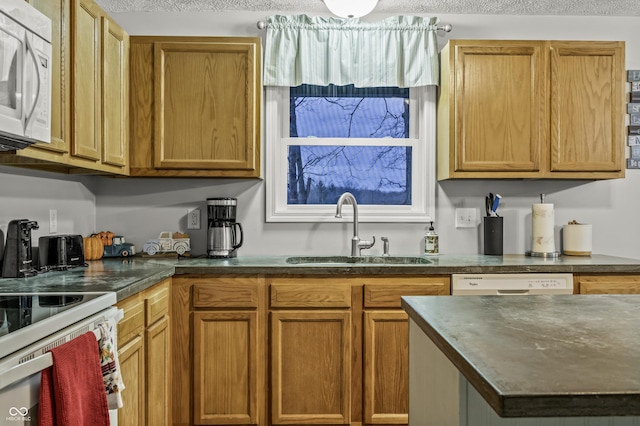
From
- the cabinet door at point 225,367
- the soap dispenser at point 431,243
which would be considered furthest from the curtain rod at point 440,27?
the cabinet door at point 225,367

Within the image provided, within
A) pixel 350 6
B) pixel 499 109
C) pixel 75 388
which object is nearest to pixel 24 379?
pixel 75 388

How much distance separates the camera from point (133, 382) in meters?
2.08

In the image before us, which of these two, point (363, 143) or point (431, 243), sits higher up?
point (363, 143)

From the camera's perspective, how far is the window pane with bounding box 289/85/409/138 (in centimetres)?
336

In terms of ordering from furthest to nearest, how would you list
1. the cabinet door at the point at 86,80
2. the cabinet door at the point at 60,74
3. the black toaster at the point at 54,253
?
the black toaster at the point at 54,253 < the cabinet door at the point at 86,80 < the cabinet door at the point at 60,74

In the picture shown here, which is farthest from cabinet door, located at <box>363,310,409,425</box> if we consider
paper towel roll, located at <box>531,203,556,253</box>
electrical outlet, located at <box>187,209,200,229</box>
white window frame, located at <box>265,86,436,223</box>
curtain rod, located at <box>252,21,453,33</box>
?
curtain rod, located at <box>252,21,453,33</box>

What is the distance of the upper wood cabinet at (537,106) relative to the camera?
2994 mm

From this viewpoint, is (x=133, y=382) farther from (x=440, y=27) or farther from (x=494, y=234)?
(x=440, y=27)

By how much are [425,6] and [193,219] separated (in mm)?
1936

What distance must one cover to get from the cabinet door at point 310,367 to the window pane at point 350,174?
0.95m

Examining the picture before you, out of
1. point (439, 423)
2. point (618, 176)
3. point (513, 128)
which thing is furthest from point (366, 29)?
point (439, 423)

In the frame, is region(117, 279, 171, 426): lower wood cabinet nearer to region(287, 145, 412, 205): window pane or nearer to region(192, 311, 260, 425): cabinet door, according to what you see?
region(192, 311, 260, 425): cabinet door

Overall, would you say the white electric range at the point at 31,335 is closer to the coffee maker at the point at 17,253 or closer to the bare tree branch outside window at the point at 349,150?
the coffee maker at the point at 17,253

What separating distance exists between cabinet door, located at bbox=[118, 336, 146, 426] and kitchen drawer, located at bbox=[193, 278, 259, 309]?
0.47m
